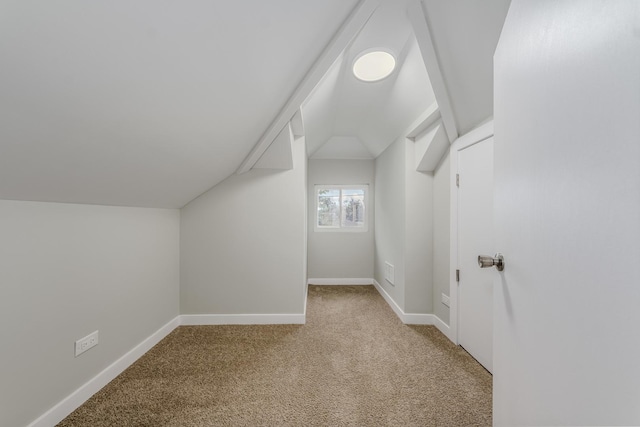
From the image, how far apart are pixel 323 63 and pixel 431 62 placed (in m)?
0.75

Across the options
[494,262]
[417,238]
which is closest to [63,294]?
[494,262]

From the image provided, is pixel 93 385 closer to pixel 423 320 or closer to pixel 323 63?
pixel 323 63

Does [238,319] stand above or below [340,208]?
below

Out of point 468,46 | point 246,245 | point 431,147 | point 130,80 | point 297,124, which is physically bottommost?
point 246,245

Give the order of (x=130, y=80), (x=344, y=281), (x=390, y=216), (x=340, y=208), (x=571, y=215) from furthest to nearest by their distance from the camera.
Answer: (x=340, y=208)
(x=344, y=281)
(x=390, y=216)
(x=130, y=80)
(x=571, y=215)

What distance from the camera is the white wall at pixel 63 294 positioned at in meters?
1.19

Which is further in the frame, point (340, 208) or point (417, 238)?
point (340, 208)

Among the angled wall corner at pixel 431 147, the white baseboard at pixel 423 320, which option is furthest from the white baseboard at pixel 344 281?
the angled wall corner at pixel 431 147

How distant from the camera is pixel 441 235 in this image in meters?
2.47

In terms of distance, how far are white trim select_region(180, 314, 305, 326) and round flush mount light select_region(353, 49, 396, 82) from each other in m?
2.40

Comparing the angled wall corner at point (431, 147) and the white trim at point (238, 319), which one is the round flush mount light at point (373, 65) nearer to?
the angled wall corner at point (431, 147)

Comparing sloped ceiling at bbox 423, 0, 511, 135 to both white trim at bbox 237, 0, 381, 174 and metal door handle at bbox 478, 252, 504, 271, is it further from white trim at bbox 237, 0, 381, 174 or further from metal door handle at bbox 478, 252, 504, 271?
metal door handle at bbox 478, 252, 504, 271

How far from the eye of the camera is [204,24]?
0.96 m

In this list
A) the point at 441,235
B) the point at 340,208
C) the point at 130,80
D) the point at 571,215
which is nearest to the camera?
the point at 571,215
